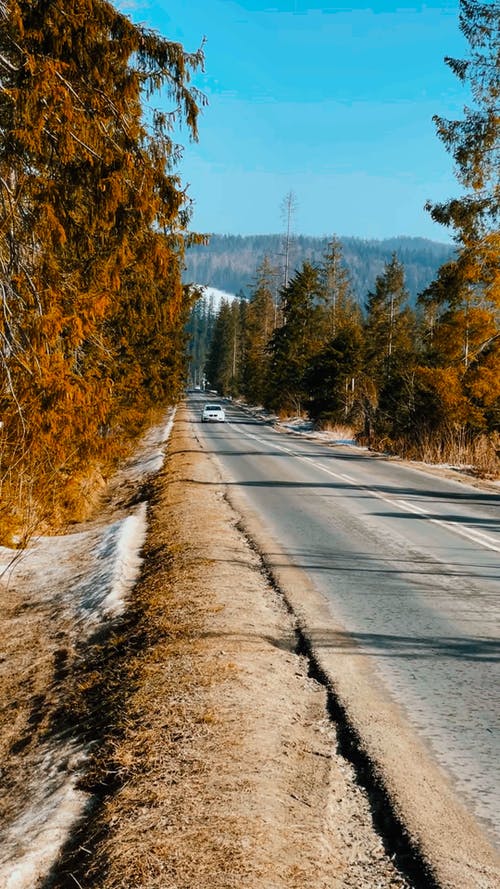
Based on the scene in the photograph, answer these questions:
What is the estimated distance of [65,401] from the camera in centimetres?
768

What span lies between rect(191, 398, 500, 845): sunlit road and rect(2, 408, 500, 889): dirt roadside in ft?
0.74

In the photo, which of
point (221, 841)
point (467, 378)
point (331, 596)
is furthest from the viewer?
point (467, 378)

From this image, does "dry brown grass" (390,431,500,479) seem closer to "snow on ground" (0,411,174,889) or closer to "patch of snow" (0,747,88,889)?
"snow on ground" (0,411,174,889)

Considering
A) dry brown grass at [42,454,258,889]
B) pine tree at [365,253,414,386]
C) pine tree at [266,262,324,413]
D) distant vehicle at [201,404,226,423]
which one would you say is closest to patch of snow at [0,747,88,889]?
dry brown grass at [42,454,258,889]

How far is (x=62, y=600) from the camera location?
7.87 metres

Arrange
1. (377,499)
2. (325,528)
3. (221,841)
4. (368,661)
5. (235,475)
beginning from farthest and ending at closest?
1. (235,475)
2. (377,499)
3. (325,528)
4. (368,661)
5. (221,841)

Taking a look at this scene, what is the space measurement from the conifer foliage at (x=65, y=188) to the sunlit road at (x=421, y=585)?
3.38m

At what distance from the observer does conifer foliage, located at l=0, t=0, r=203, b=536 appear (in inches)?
268

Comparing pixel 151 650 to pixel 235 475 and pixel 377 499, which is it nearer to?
pixel 377 499

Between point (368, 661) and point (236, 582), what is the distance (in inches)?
87.2

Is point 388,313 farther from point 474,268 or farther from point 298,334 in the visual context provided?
point 474,268

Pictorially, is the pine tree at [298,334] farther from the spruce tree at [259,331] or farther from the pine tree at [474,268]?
the pine tree at [474,268]

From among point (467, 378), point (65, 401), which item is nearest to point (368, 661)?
point (65, 401)

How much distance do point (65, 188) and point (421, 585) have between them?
5.34 m
